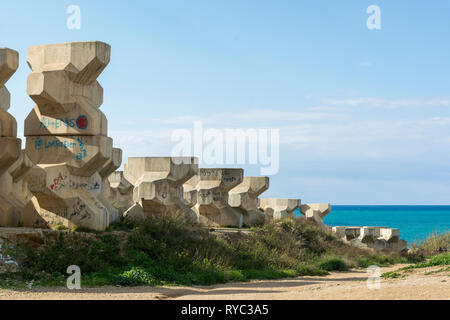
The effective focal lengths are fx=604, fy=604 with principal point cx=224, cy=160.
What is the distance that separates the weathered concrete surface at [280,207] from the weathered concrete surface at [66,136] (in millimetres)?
15986

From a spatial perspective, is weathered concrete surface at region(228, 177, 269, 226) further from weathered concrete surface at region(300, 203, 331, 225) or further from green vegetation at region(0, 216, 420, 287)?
weathered concrete surface at region(300, 203, 331, 225)

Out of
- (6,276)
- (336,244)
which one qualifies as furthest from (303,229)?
(6,276)

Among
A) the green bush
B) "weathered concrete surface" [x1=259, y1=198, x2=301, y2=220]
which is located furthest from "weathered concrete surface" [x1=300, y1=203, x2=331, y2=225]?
the green bush

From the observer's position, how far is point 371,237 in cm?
2980

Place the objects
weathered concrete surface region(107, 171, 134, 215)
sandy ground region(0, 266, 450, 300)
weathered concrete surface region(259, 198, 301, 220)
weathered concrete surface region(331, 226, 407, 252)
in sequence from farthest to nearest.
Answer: weathered concrete surface region(259, 198, 301, 220) < weathered concrete surface region(331, 226, 407, 252) < weathered concrete surface region(107, 171, 134, 215) < sandy ground region(0, 266, 450, 300)

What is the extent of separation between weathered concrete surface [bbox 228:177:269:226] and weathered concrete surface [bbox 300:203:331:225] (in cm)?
570

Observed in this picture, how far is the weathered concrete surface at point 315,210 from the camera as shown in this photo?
3212 cm

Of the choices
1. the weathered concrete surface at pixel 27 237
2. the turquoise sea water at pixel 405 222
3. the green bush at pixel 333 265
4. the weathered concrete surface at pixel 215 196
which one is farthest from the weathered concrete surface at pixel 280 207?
the turquoise sea water at pixel 405 222

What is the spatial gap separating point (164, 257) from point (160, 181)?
5.22 metres

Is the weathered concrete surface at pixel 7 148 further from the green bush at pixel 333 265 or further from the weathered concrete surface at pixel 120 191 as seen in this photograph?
the green bush at pixel 333 265

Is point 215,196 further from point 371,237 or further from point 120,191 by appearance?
point 371,237

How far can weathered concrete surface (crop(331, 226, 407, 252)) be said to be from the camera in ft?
96.8
